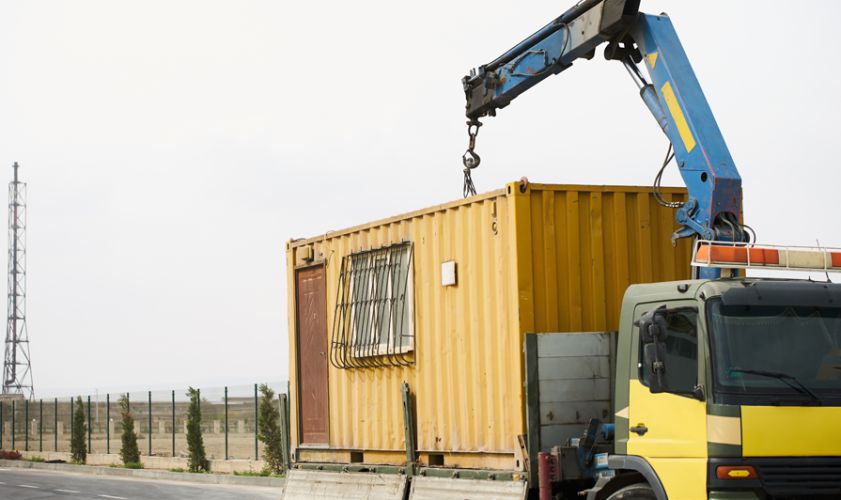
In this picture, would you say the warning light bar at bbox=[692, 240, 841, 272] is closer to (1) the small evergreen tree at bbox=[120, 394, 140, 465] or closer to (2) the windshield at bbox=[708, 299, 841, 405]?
(2) the windshield at bbox=[708, 299, 841, 405]

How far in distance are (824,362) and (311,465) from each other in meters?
6.47

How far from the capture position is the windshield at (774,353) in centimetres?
820

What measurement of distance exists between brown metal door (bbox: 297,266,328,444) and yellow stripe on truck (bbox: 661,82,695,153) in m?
4.54

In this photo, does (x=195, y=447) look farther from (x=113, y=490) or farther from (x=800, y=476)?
(x=800, y=476)

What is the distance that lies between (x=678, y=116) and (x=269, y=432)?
799 inches

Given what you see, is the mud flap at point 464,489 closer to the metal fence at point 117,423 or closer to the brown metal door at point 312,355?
the brown metal door at point 312,355

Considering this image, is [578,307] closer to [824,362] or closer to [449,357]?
[449,357]

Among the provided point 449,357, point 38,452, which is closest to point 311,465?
point 449,357

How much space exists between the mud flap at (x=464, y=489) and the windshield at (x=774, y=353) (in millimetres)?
2333

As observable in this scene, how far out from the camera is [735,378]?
820cm

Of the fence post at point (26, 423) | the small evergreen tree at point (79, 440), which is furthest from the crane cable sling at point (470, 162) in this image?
the fence post at point (26, 423)

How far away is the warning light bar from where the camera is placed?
880cm

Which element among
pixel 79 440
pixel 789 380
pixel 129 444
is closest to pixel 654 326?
pixel 789 380

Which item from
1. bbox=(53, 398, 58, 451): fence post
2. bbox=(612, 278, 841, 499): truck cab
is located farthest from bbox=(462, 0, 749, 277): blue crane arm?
bbox=(53, 398, 58, 451): fence post
